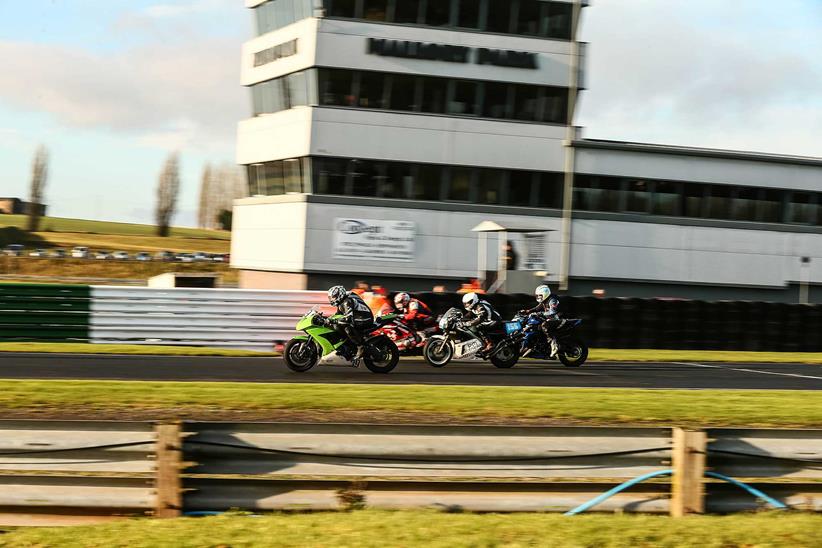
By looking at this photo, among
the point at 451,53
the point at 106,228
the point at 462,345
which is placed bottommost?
the point at 462,345

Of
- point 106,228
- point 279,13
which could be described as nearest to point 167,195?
point 106,228

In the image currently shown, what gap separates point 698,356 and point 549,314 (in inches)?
232

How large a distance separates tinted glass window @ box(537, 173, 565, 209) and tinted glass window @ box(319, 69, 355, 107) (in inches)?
302

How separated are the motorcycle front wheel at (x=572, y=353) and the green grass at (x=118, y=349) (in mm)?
6124

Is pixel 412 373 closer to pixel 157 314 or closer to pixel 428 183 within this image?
pixel 157 314

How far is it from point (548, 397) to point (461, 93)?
25.6 m

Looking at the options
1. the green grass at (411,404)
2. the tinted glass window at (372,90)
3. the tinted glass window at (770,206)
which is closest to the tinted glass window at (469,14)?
the tinted glass window at (372,90)

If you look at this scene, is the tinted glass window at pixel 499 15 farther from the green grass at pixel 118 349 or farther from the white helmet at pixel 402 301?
the green grass at pixel 118 349

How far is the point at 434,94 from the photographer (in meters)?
35.4

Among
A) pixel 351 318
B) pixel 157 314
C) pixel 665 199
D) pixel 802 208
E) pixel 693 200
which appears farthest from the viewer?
pixel 802 208

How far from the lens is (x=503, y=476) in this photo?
6191mm

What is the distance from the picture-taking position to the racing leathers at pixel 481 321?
19031mm

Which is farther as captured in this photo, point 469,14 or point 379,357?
point 469,14

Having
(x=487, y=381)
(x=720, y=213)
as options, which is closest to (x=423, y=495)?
(x=487, y=381)
